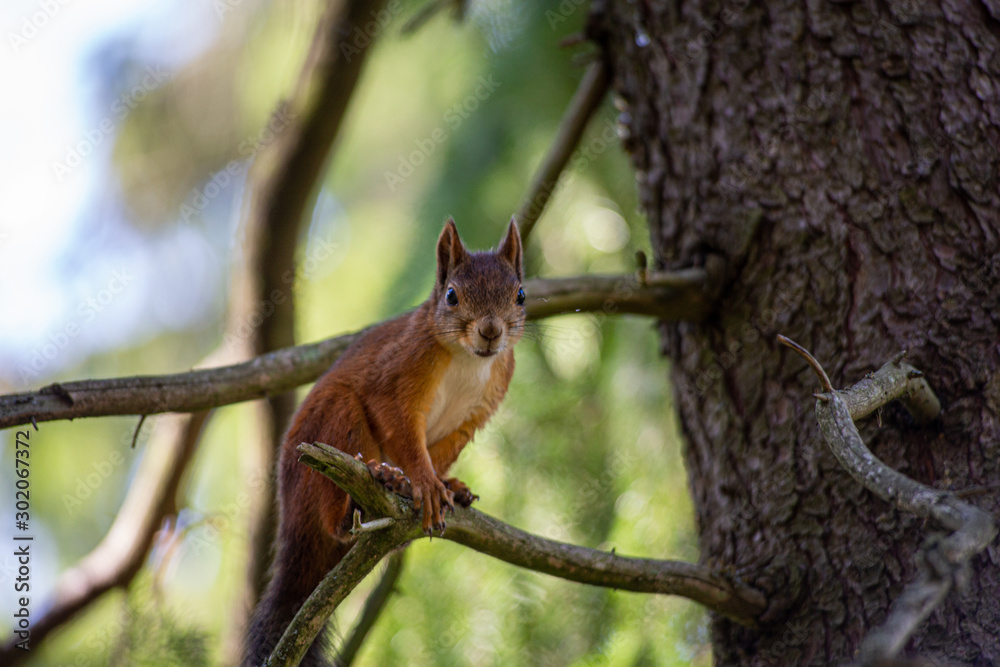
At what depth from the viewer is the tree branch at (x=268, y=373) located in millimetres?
1648

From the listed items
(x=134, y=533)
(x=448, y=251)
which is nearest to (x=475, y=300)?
(x=448, y=251)

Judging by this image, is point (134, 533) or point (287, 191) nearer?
point (287, 191)

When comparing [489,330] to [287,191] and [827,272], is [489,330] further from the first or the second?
[287,191]

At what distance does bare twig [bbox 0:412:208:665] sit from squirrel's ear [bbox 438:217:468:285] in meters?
0.93

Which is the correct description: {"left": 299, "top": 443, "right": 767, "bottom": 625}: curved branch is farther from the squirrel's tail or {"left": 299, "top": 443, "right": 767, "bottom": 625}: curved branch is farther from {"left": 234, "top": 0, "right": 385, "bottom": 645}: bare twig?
{"left": 234, "top": 0, "right": 385, "bottom": 645}: bare twig

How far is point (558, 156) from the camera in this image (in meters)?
2.35

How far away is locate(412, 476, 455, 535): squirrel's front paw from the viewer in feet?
4.99

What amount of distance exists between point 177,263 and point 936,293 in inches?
126

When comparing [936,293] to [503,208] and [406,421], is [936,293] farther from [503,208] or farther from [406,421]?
[503,208]

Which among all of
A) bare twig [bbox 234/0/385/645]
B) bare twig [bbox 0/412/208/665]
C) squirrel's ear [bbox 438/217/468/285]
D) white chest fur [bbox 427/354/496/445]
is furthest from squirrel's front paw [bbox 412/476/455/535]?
bare twig [bbox 0/412/208/665]

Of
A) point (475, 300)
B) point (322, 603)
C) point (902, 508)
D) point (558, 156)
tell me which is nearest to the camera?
point (902, 508)

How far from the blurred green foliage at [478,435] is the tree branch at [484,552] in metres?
0.53

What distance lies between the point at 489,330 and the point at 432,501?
412 mm

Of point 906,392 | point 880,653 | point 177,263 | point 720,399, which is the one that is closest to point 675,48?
point 720,399
